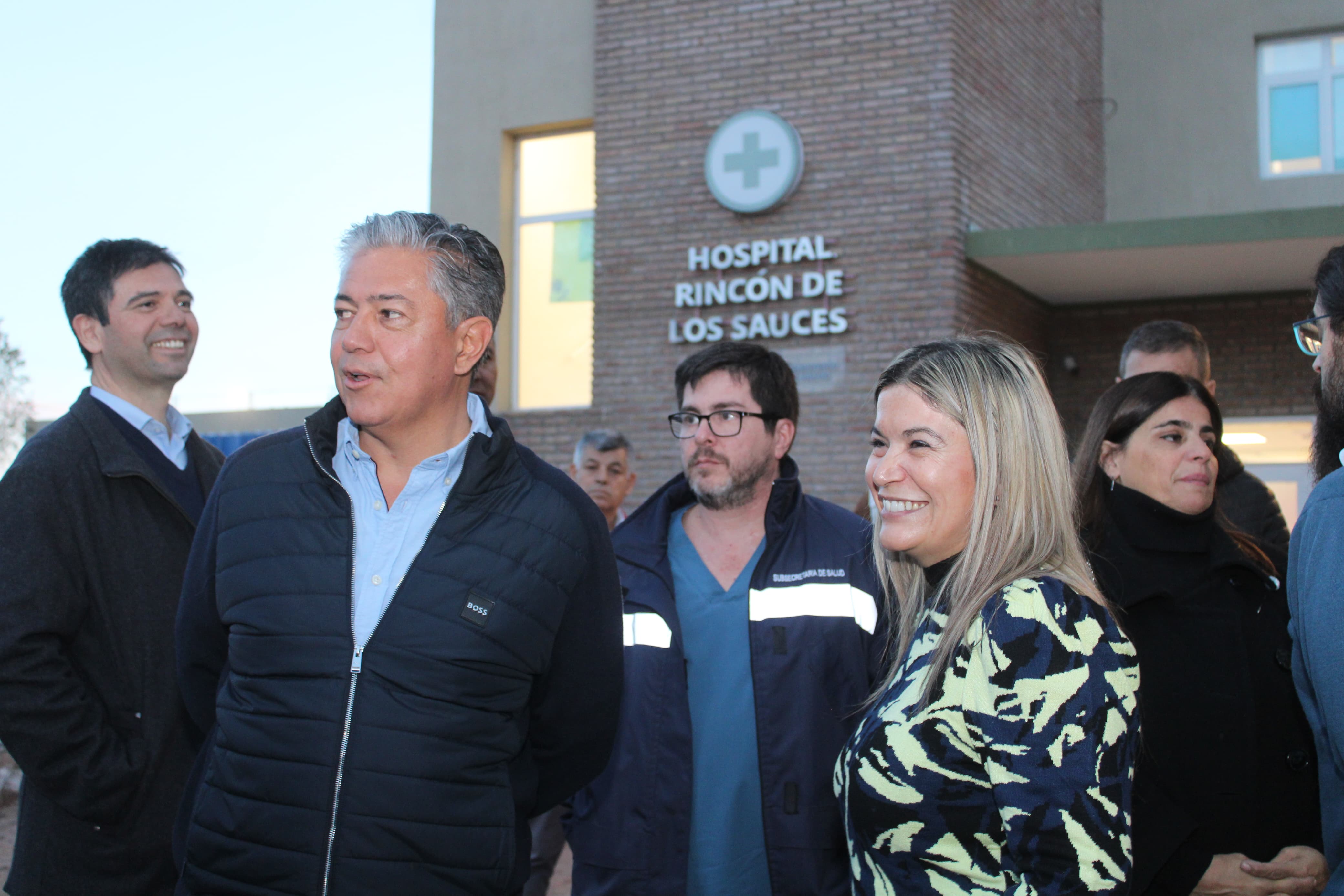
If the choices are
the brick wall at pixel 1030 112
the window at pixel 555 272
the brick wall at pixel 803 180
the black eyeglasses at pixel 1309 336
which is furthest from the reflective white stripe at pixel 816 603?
the window at pixel 555 272

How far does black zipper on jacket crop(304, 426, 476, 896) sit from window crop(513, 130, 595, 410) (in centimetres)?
967

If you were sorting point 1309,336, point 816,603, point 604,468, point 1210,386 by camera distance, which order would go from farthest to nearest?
1. point 604,468
2. point 1210,386
3. point 816,603
4. point 1309,336

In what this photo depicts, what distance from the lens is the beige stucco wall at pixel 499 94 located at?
479 inches

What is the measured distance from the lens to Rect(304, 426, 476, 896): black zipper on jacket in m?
2.01

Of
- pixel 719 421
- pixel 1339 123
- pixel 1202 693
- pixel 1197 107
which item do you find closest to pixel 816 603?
pixel 719 421

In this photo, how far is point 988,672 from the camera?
1.88 meters

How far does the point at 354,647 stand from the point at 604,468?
388 cm

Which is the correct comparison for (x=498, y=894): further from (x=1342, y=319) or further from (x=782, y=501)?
(x=1342, y=319)

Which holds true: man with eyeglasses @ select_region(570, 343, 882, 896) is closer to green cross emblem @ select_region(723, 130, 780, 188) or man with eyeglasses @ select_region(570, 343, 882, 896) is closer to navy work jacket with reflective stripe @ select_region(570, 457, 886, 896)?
navy work jacket with reflective stripe @ select_region(570, 457, 886, 896)

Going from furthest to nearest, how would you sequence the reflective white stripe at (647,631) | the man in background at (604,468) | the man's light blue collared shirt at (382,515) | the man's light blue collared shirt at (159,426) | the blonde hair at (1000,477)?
the man in background at (604,468) → the man's light blue collared shirt at (159,426) → the reflective white stripe at (647,631) → the man's light blue collared shirt at (382,515) → the blonde hair at (1000,477)

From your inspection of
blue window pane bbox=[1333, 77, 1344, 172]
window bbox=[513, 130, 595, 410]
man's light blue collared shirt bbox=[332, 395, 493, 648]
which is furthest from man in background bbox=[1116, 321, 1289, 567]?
blue window pane bbox=[1333, 77, 1344, 172]

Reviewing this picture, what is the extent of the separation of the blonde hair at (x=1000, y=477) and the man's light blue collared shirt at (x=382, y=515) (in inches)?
38.0

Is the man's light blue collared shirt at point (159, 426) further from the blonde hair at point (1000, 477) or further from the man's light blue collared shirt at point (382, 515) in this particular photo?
the blonde hair at point (1000, 477)

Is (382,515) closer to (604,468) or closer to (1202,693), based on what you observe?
(1202,693)
